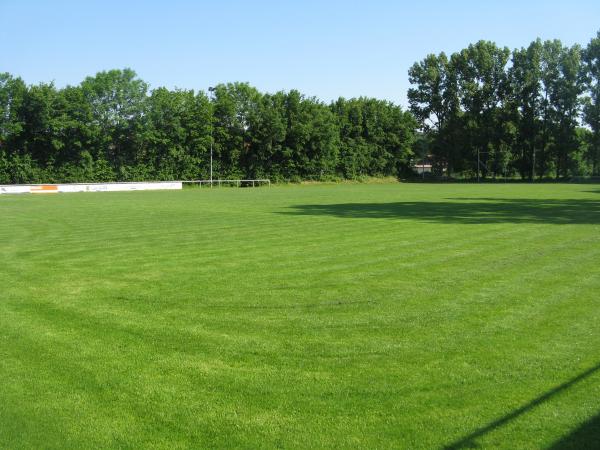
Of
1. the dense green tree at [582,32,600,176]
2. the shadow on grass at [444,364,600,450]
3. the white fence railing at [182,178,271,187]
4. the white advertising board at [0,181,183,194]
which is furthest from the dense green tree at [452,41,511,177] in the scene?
the shadow on grass at [444,364,600,450]

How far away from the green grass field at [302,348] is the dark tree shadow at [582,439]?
0.02 meters

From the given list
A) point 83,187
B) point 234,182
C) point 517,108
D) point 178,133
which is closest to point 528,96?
point 517,108

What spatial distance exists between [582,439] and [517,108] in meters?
87.0

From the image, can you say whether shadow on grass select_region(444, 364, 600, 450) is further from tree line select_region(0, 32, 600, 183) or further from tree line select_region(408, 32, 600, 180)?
tree line select_region(408, 32, 600, 180)

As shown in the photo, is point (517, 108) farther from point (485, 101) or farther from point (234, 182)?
point (234, 182)

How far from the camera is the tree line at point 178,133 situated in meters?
61.2

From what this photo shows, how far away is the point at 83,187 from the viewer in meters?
55.1

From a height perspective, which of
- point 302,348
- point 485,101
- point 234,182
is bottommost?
point 302,348

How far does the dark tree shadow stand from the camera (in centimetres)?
382

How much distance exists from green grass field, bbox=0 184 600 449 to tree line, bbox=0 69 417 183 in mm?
54606

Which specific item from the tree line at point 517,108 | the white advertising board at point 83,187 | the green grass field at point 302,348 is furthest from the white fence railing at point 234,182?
the green grass field at point 302,348

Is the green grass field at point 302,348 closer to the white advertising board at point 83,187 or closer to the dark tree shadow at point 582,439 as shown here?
the dark tree shadow at point 582,439

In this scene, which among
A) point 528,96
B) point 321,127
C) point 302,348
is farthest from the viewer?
point 528,96

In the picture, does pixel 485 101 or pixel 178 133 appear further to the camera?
pixel 485 101
